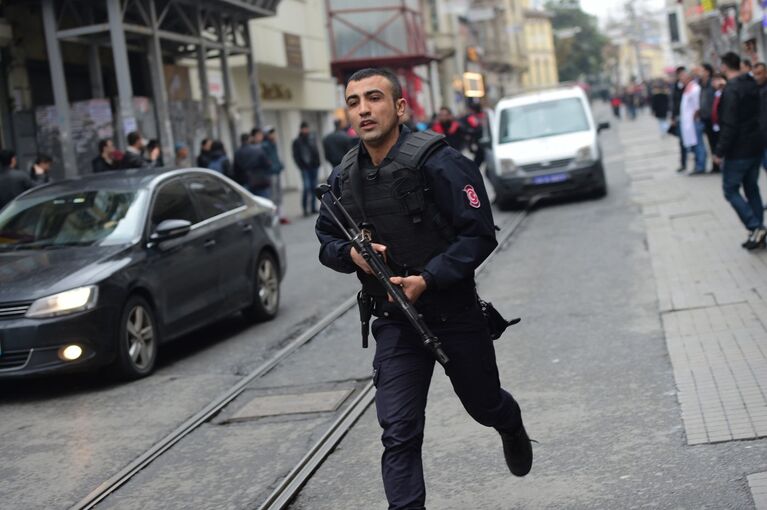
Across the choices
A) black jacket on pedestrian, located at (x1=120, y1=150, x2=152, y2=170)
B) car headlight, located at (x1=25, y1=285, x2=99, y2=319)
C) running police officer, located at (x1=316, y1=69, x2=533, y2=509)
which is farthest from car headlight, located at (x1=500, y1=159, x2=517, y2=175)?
running police officer, located at (x1=316, y1=69, x2=533, y2=509)

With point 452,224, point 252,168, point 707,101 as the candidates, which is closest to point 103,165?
point 252,168

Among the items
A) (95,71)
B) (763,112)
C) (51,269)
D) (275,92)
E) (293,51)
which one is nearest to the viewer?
(51,269)

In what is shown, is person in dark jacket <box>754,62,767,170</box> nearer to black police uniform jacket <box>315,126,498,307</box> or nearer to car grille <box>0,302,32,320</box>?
car grille <box>0,302,32,320</box>

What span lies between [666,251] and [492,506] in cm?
828

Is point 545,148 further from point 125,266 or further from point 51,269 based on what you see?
point 51,269

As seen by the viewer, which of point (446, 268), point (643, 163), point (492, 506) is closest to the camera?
point (446, 268)

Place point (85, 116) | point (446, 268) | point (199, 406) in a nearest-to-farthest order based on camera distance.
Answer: point (446, 268) < point (199, 406) < point (85, 116)

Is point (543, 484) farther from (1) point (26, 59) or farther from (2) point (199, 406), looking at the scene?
(1) point (26, 59)

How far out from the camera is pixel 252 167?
21750mm

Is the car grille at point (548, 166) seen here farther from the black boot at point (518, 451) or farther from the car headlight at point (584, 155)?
the black boot at point (518, 451)

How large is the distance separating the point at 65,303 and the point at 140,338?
2.61 feet

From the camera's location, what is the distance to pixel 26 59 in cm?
2178

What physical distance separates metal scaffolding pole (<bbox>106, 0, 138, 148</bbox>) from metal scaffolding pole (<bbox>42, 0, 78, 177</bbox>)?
3.06 ft

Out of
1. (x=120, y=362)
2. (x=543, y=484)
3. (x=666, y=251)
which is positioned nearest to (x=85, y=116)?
(x=666, y=251)
